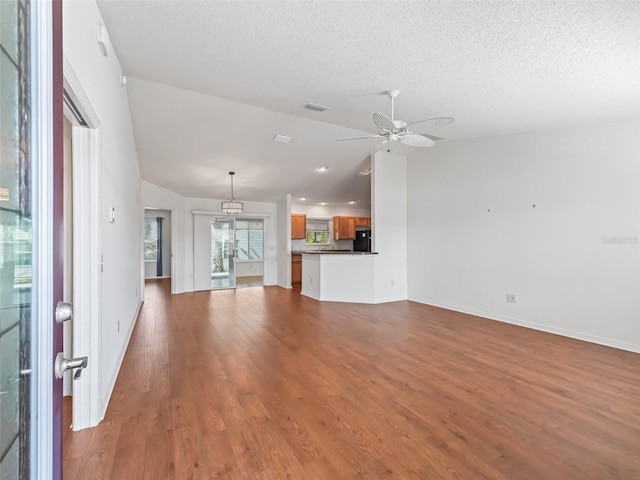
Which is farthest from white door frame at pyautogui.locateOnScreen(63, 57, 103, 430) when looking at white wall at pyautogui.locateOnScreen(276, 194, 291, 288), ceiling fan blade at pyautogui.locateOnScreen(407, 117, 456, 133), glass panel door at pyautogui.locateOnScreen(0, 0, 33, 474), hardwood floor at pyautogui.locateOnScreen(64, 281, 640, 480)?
white wall at pyautogui.locateOnScreen(276, 194, 291, 288)

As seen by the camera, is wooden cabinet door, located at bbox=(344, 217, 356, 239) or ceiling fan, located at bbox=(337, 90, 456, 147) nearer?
ceiling fan, located at bbox=(337, 90, 456, 147)

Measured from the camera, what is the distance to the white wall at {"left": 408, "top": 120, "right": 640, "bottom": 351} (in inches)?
137

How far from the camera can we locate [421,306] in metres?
5.55

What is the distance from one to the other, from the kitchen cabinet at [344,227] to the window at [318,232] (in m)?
0.38

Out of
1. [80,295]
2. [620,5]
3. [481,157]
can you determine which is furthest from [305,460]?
[481,157]

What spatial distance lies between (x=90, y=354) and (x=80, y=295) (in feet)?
1.30

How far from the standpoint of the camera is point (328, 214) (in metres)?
9.80

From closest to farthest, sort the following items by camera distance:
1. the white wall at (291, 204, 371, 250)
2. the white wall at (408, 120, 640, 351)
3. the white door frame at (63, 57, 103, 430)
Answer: the white door frame at (63, 57, 103, 430) → the white wall at (408, 120, 640, 351) → the white wall at (291, 204, 371, 250)

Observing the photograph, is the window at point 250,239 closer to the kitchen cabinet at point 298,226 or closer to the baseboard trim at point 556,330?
the kitchen cabinet at point 298,226

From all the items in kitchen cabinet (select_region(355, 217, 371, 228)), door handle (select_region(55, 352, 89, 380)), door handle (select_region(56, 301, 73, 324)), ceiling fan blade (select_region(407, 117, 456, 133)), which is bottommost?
door handle (select_region(55, 352, 89, 380))

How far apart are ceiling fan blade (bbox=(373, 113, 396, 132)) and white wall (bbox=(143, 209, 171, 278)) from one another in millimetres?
8691

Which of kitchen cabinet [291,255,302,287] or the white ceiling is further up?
the white ceiling

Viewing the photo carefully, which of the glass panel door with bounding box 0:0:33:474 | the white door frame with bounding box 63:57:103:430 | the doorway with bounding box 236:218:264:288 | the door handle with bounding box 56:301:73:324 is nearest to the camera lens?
the glass panel door with bounding box 0:0:33:474

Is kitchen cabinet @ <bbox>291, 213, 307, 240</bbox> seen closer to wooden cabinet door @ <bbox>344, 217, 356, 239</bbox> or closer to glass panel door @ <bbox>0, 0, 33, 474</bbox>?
wooden cabinet door @ <bbox>344, 217, 356, 239</bbox>
